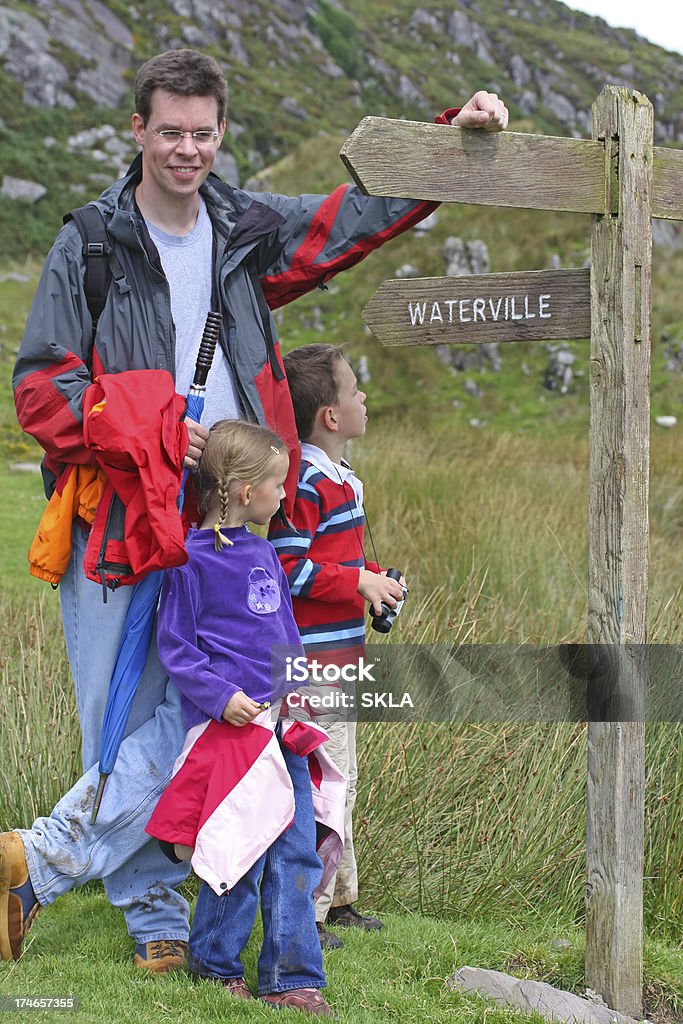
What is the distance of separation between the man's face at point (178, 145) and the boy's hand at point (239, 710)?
1.41 meters

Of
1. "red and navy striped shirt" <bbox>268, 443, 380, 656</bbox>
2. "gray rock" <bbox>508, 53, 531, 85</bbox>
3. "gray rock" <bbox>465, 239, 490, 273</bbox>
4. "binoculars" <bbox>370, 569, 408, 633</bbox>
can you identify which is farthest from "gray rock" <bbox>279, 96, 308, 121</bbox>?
"binoculars" <bbox>370, 569, 408, 633</bbox>

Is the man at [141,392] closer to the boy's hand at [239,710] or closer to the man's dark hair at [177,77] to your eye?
the man's dark hair at [177,77]

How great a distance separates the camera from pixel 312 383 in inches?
141

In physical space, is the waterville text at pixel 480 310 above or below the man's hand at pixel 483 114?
below

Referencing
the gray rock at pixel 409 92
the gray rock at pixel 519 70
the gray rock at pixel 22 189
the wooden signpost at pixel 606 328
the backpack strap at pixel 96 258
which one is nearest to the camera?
the backpack strap at pixel 96 258

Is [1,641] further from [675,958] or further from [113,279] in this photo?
[675,958]

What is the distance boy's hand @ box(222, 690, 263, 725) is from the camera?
2998 mm

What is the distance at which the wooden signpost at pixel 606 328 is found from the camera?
3.32 meters

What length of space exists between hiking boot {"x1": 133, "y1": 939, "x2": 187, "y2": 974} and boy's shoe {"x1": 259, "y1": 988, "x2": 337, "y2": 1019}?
1.03 ft

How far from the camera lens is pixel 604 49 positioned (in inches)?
2206

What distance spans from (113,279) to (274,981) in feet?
6.30

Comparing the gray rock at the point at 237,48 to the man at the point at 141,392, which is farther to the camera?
the gray rock at the point at 237,48

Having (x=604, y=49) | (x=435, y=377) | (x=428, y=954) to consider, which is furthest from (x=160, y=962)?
(x=604, y=49)

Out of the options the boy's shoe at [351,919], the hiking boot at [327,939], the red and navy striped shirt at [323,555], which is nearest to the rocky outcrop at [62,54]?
the red and navy striped shirt at [323,555]
